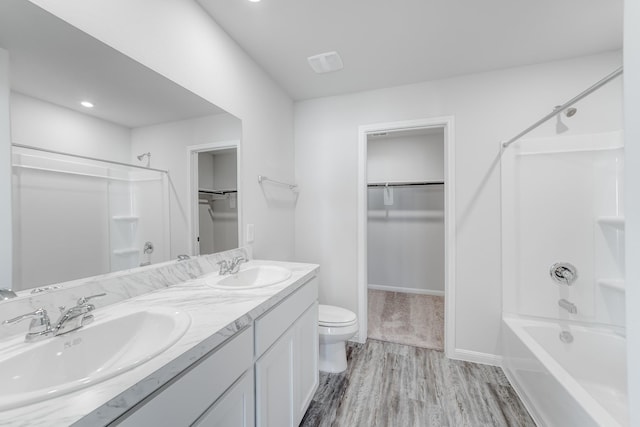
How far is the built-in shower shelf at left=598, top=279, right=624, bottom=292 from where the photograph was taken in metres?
1.70

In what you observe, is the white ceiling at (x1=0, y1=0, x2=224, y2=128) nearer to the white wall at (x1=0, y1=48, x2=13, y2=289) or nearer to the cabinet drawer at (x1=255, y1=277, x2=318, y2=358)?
the white wall at (x1=0, y1=48, x2=13, y2=289)

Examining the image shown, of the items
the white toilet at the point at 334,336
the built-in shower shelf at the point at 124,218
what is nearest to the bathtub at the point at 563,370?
the white toilet at the point at 334,336

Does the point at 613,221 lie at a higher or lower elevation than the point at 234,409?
higher

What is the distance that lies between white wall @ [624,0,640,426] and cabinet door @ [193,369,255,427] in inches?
38.5

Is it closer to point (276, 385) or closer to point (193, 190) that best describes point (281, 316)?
point (276, 385)

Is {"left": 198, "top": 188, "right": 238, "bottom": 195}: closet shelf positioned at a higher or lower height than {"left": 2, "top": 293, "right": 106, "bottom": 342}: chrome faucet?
higher

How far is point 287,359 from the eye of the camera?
1.26 meters

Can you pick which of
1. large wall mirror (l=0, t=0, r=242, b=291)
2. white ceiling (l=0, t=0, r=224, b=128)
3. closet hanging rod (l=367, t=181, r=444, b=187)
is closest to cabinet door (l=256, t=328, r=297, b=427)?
large wall mirror (l=0, t=0, r=242, b=291)

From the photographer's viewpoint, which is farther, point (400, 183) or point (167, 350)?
point (400, 183)

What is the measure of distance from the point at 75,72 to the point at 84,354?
101cm

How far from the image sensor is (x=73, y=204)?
0.94m

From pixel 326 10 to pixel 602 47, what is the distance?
196 cm

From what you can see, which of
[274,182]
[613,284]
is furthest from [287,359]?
[613,284]

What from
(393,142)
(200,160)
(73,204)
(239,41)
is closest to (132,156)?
(73,204)
